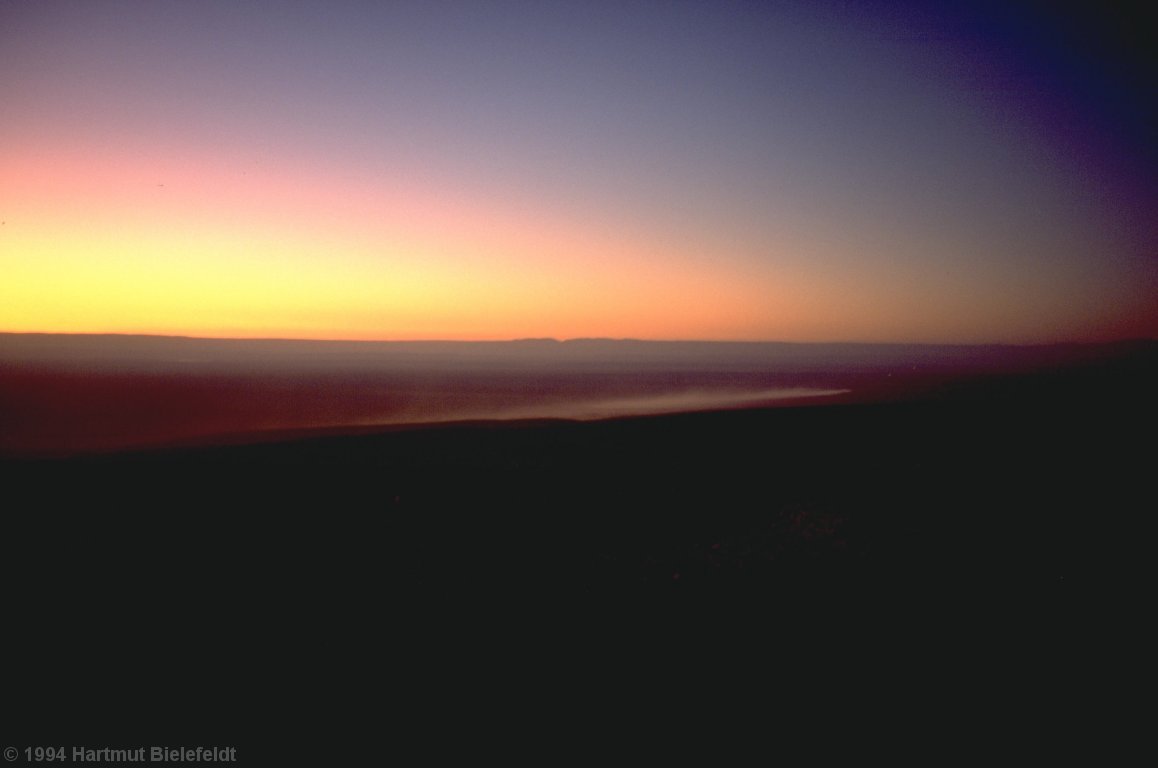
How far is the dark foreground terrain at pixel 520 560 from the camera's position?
19.2ft

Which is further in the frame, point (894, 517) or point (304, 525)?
point (304, 525)

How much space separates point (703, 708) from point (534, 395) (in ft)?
119

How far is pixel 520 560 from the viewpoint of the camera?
27.6 feet

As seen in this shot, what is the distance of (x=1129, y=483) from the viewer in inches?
383

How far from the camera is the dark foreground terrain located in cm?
587

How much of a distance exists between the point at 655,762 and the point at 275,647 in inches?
158

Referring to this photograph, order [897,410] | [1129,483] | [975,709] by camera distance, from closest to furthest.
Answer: [975,709]
[1129,483]
[897,410]

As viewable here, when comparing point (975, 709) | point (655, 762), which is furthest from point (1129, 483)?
point (655, 762)

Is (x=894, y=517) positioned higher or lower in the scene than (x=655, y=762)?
higher

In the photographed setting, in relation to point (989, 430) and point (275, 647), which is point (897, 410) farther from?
point (275, 647)

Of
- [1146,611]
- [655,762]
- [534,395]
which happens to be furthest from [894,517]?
[534,395]

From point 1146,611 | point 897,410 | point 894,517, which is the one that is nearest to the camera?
point 1146,611

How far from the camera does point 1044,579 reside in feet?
22.2

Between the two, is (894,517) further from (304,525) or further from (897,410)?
(897,410)
